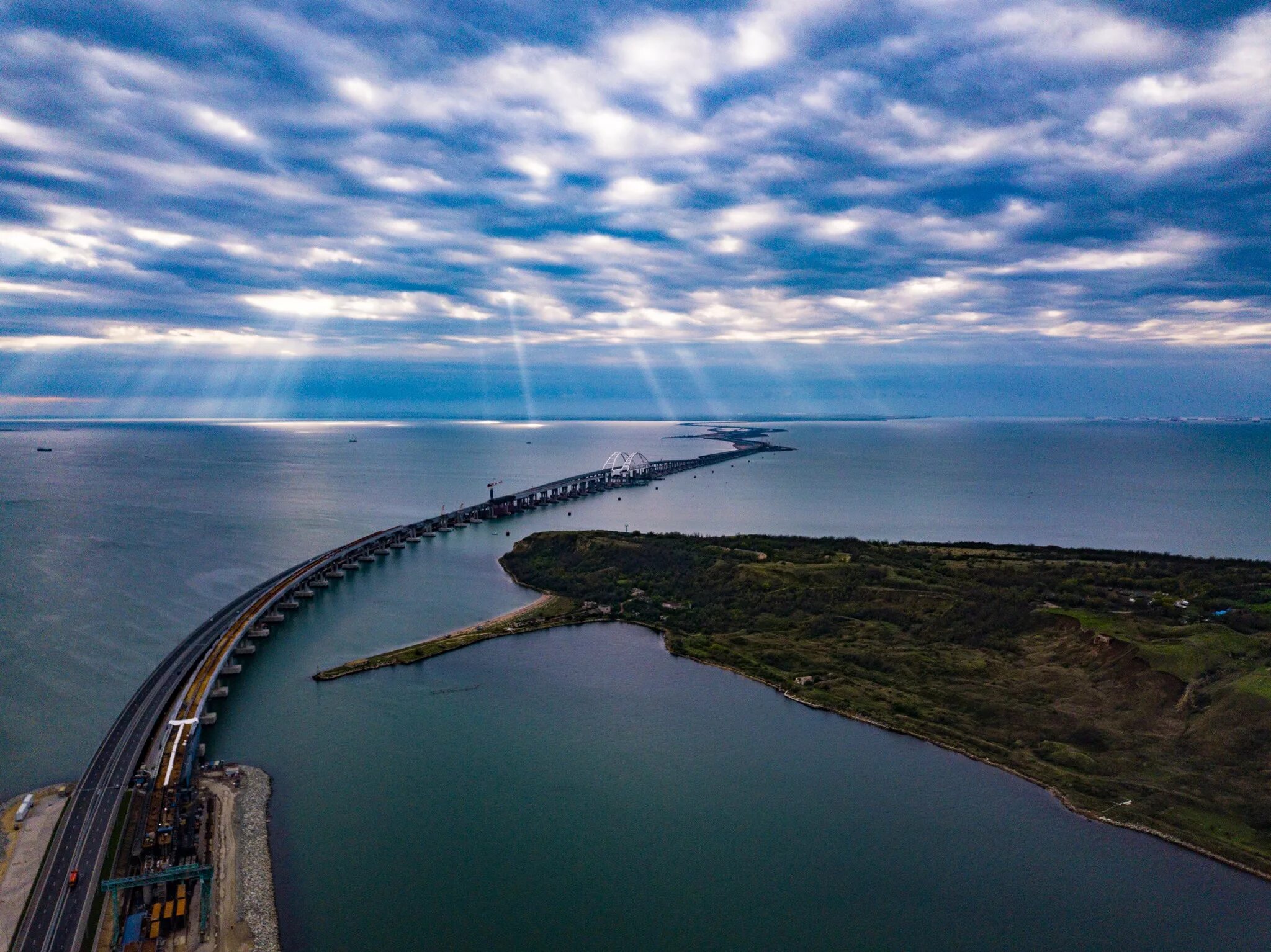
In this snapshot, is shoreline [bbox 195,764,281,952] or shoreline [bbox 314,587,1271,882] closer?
shoreline [bbox 195,764,281,952]

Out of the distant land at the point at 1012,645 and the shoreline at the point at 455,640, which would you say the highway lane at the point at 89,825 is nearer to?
the shoreline at the point at 455,640

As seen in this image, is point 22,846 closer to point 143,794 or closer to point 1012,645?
point 143,794

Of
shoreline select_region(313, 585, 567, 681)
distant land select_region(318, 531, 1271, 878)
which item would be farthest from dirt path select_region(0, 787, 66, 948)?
distant land select_region(318, 531, 1271, 878)

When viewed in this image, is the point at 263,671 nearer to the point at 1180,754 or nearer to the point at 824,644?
the point at 824,644

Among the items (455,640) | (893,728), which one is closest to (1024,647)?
(893,728)

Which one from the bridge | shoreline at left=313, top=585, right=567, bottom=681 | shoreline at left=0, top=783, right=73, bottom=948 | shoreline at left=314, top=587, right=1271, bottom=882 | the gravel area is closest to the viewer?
shoreline at left=0, top=783, right=73, bottom=948

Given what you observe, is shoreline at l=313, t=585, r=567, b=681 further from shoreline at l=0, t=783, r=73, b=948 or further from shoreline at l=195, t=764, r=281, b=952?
shoreline at l=0, t=783, r=73, b=948
